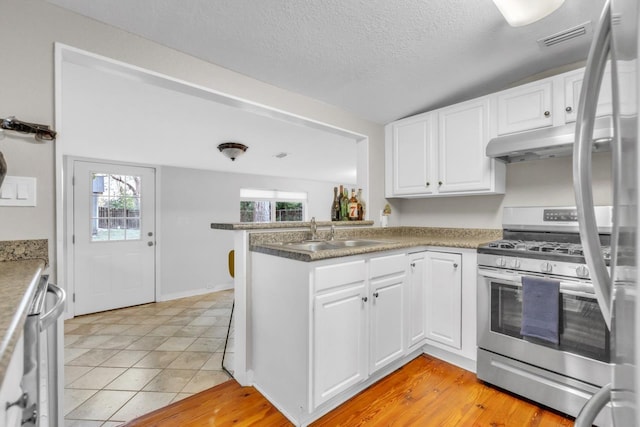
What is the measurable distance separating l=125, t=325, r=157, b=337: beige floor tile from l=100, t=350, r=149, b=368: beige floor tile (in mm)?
444

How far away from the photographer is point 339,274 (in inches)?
67.1

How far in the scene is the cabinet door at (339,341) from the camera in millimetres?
1599

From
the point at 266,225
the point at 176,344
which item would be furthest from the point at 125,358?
the point at 266,225

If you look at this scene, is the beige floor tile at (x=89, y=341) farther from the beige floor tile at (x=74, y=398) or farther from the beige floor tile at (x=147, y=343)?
the beige floor tile at (x=74, y=398)

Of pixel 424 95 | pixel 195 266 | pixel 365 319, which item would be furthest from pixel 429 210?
pixel 195 266

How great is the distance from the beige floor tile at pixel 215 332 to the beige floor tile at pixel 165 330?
13.3 inches

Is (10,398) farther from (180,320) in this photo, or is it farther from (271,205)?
(271,205)

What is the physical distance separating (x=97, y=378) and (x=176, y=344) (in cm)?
66

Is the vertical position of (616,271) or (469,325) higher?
(616,271)

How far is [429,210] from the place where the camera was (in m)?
3.02

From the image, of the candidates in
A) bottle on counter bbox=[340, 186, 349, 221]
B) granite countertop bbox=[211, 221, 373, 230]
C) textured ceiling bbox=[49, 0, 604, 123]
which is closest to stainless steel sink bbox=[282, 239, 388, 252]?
granite countertop bbox=[211, 221, 373, 230]

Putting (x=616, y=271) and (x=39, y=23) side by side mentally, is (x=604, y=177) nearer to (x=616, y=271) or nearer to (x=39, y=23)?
(x=616, y=271)

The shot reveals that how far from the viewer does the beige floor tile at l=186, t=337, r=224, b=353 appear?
2592mm

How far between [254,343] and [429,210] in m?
2.09
